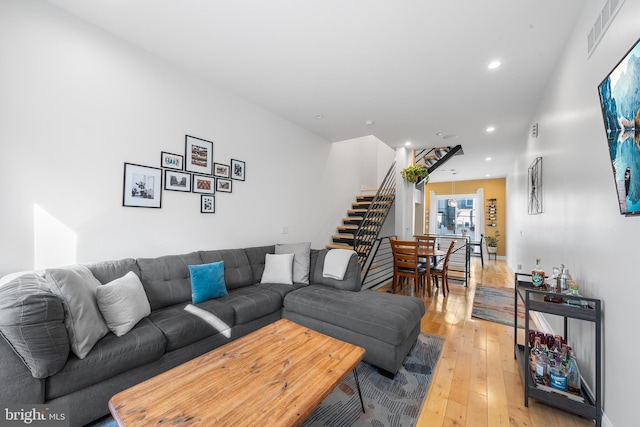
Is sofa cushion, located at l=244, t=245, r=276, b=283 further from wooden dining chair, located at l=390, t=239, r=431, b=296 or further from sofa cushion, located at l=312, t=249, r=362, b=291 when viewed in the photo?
wooden dining chair, located at l=390, t=239, r=431, b=296

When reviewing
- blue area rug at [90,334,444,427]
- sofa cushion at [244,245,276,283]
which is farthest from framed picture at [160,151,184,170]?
blue area rug at [90,334,444,427]

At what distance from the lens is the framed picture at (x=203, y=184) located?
2.95 m

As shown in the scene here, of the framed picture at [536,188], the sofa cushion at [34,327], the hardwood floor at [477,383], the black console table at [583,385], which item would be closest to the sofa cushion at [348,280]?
the hardwood floor at [477,383]

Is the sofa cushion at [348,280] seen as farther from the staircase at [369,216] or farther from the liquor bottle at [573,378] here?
the liquor bottle at [573,378]

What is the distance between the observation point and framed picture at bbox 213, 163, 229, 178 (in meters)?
3.15

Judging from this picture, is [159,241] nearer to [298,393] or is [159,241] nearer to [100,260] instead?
[100,260]

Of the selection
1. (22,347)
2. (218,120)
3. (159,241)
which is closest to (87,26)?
(218,120)

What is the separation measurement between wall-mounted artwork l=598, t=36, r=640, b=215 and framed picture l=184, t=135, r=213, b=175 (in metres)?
3.35

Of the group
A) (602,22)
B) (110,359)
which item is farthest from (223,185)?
(602,22)

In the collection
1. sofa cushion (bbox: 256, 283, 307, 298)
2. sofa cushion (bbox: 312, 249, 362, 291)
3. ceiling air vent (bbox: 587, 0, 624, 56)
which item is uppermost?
ceiling air vent (bbox: 587, 0, 624, 56)

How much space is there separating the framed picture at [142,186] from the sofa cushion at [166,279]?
1.83ft

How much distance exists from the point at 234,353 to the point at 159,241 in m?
1.66

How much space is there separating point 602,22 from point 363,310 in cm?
251

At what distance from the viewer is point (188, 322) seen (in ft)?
6.57
